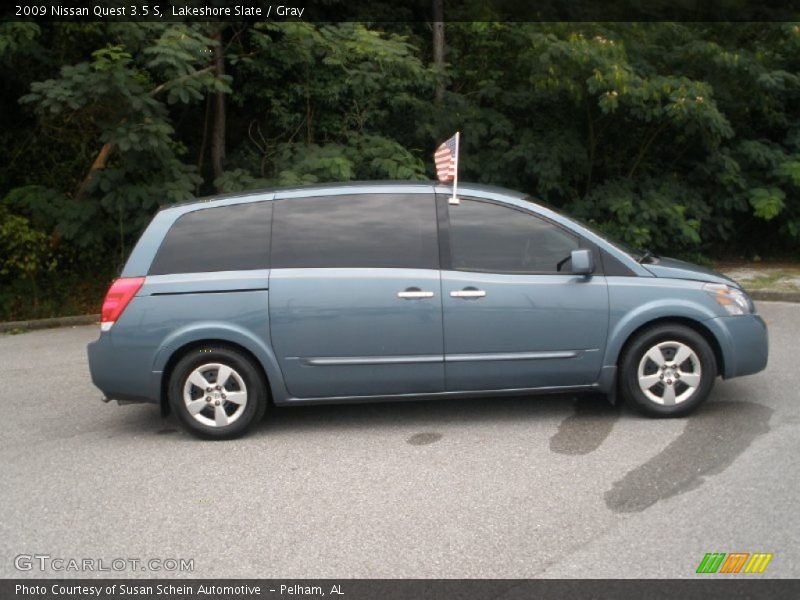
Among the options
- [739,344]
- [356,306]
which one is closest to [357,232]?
[356,306]

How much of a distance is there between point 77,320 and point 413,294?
7.65 m

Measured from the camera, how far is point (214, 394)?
5.89 metres

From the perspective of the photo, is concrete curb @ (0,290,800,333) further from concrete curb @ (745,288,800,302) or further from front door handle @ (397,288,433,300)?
front door handle @ (397,288,433,300)

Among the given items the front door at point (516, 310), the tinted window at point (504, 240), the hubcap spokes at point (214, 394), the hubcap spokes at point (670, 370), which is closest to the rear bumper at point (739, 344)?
the hubcap spokes at point (670, 370)

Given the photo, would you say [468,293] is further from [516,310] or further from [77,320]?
[77,320]

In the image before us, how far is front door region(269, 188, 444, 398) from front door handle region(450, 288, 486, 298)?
0.12 meters

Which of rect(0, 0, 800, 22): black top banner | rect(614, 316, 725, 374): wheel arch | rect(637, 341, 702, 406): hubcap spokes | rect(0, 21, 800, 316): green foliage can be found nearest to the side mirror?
rect(614, 316, 725, 374): wheel arch

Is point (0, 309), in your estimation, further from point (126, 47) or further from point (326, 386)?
Answer: point (326, 386)

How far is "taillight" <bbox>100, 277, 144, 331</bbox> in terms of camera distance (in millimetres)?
5863

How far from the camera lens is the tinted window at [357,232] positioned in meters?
5.93

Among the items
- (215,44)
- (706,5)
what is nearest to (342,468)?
(215,44)

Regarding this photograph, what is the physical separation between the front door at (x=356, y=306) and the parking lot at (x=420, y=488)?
0.48 m

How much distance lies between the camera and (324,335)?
19.0ft
